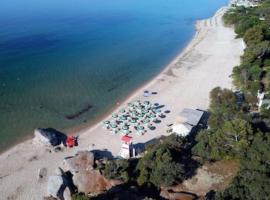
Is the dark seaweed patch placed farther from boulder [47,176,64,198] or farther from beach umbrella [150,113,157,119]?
boulder [47,176,64,198]

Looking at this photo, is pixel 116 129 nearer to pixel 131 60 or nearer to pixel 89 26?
pixel 131 60

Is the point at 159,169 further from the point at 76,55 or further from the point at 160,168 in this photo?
the point at 76,55

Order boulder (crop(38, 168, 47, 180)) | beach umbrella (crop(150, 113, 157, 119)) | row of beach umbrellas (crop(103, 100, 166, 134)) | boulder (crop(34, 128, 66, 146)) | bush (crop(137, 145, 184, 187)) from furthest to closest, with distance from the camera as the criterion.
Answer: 1. beach umbrella (crop(150, 113, 157, 119))
2. row of beach umbrellas (crop(103, 100, 166, 134))
3. boulder (crop(34, 128, 66, 146))
4. boulder (crop(38, 168, 47, 180))
5. bush (crop(137, 145, 184, 187))

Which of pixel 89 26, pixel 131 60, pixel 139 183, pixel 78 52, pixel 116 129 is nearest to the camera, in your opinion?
pixel 139 183

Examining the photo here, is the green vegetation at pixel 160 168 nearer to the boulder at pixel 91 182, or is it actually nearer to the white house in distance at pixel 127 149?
the boulder at pixel 91 182

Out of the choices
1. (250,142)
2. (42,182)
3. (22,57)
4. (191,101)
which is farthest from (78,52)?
(250,142)

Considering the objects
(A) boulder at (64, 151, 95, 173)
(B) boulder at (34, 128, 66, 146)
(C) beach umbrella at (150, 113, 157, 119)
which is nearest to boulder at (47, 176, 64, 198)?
(A) boulder at (64, 151, 95, 173)
